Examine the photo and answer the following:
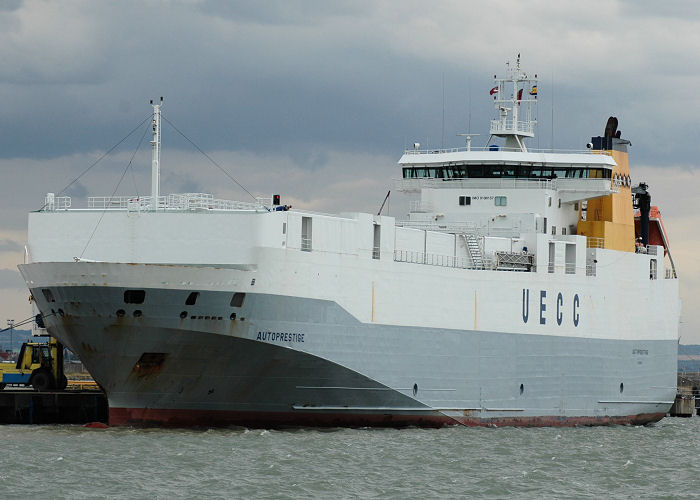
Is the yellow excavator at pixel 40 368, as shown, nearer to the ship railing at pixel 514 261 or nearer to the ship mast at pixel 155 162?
the ship mast at pixel 155 162

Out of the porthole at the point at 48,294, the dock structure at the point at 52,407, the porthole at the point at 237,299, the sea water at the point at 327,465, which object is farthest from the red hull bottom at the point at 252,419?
the dock structure at the point at 52,407

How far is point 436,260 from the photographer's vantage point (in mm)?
37188

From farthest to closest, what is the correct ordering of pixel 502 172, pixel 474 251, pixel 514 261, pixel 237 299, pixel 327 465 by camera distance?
pixel 502 172
pixel 514 261
pixel 474 251
pixel 237 299
pixel 327 465

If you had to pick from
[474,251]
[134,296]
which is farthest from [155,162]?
[474,251]

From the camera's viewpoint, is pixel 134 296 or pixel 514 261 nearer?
pixel 134 296

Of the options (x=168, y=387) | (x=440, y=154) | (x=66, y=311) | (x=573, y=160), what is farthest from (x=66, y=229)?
(x=573, y=160)

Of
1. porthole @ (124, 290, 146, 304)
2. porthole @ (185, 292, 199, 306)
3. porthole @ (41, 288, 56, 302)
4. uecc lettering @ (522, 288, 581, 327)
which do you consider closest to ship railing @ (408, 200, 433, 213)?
uecc lettering @ (522, 288, 581, 327)

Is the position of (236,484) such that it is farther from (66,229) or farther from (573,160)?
(573,160)

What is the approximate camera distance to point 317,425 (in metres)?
33.9

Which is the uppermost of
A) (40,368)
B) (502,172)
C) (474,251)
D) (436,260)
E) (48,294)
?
(502,172)

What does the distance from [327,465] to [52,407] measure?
37.6 ft

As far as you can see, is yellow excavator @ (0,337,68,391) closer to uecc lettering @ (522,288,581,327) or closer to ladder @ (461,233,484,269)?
ladder @ (461,233,484,269)

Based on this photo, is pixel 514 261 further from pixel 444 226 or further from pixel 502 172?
pixel 502 172

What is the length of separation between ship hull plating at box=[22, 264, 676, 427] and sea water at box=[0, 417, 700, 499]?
22.3 inches
